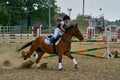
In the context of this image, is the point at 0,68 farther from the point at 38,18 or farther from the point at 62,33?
the point at 38,18

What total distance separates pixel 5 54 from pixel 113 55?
637 centimetres

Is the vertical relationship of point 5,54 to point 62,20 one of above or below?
below

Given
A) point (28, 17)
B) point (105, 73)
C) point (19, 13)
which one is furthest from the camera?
point (28, 17)

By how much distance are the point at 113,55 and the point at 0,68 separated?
785cm

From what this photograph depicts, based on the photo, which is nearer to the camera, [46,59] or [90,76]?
[90,76]

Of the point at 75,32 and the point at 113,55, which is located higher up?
the point at 75,32

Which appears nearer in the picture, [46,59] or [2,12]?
[46,59]

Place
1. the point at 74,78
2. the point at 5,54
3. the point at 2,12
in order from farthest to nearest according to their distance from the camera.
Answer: the point at 2,12, the point at 5,54, the point at 74,78

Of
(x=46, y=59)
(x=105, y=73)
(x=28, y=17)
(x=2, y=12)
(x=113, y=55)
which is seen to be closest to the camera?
(x=105, y=73)

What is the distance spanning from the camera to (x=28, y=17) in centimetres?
9781

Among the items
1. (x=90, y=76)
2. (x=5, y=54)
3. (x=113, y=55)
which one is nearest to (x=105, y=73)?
(x=90, y=76)

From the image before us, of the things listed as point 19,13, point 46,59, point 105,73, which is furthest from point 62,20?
point 19,13

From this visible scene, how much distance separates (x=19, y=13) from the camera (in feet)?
300

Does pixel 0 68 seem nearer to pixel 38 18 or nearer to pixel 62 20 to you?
pixel 62 20
